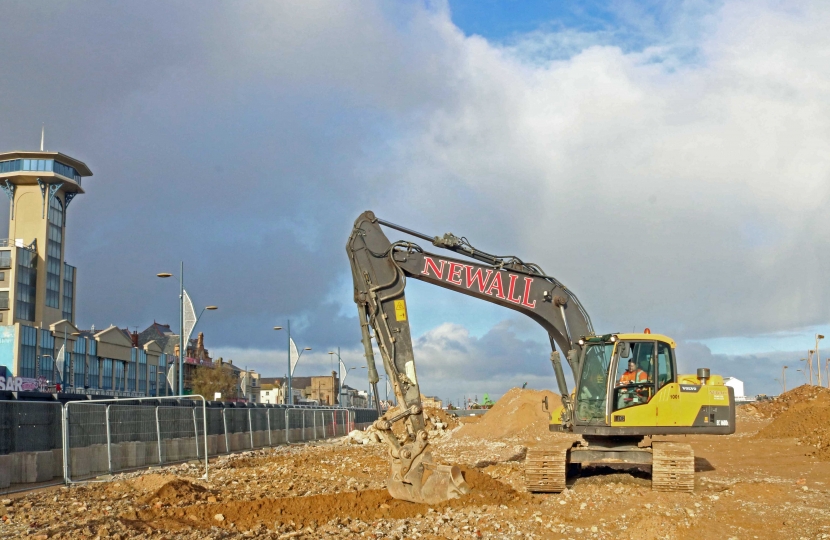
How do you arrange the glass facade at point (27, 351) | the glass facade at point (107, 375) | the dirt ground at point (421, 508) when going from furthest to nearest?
the glass facade at point (107, 375)
the glass facade at point (27, 351)
the dirt ground at point (421, 508)

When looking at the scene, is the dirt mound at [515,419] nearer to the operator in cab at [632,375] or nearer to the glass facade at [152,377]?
the operator in cab at [632,375]

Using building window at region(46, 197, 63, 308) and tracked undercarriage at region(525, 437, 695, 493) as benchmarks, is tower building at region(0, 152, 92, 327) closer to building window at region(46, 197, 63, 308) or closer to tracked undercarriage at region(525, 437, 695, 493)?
building window at region(46, 197, 63, 308)

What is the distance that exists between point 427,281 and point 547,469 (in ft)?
13.7

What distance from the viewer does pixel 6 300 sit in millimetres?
85125

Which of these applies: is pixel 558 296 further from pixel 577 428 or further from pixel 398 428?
pixel 398 428

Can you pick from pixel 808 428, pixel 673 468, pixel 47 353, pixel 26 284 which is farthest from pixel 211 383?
pixel 673 468

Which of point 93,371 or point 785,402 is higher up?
point 93,371

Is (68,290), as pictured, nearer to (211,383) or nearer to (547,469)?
(211,383)

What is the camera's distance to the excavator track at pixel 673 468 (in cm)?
1459

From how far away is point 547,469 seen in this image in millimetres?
14875

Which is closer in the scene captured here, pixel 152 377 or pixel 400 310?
pixel 400 310

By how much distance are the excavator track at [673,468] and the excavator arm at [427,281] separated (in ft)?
6.36

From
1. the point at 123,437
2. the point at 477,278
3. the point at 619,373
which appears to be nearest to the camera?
the point at 619,373

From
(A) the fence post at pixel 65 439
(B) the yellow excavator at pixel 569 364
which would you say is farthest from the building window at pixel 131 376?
(B) the yellow excavator at pixel 569 364
